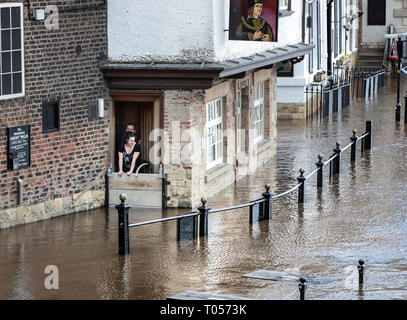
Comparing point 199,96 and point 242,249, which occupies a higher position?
point 199,96

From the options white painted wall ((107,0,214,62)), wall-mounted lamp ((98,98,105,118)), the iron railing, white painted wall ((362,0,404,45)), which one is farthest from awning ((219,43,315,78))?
white painted wall ((362,0,404,45))

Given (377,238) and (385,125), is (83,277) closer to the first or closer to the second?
(377,238)

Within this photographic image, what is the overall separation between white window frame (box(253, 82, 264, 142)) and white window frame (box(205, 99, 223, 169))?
2.93 meters

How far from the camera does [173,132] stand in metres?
24.4

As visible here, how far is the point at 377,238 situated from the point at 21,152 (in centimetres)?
716

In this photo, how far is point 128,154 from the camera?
2469cm

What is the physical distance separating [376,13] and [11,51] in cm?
4109

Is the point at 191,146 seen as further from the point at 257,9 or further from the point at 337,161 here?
the point at 337,161

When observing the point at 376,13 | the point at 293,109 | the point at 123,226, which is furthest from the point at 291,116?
the point at 376,13

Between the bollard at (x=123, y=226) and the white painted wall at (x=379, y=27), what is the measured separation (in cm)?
4258

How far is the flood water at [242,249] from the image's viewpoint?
1719 centimetres

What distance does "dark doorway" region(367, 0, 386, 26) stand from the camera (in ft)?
198

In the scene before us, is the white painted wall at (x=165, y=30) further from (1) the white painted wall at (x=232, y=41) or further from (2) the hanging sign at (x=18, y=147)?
(2) the hanging sign at (x=18, y=147)
